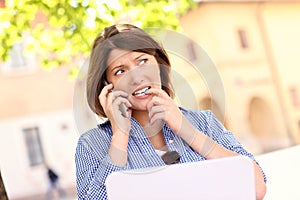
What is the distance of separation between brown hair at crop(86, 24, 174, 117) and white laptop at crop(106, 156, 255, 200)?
344mm

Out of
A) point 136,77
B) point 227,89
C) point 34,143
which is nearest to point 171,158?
point 136,77

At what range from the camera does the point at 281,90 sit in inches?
587

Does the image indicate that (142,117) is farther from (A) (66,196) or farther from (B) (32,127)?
(B) (32,127)

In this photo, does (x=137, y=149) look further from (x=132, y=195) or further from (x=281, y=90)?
(x=281, y=90)

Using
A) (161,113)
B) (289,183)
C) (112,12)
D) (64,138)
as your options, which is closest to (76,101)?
(161,113)

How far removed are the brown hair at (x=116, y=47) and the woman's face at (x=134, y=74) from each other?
0.05ft

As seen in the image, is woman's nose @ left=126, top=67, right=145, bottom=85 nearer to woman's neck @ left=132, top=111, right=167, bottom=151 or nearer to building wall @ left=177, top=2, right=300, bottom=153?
woman's neck @ left=132, top=111, right=167, bottom=151

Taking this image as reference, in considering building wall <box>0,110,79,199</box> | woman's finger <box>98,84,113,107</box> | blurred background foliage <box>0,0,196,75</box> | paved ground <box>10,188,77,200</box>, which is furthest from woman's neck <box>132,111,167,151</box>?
building wall <box>0,110,79,199</box>

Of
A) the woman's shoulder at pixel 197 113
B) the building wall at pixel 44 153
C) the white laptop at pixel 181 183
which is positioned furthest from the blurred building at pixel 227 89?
the white laptop at pixel 181 183

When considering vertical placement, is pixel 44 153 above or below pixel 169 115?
below

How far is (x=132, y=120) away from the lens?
147cm

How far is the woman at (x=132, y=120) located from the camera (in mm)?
1373

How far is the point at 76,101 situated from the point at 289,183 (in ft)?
15.6

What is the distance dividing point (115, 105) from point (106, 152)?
0.13 m
